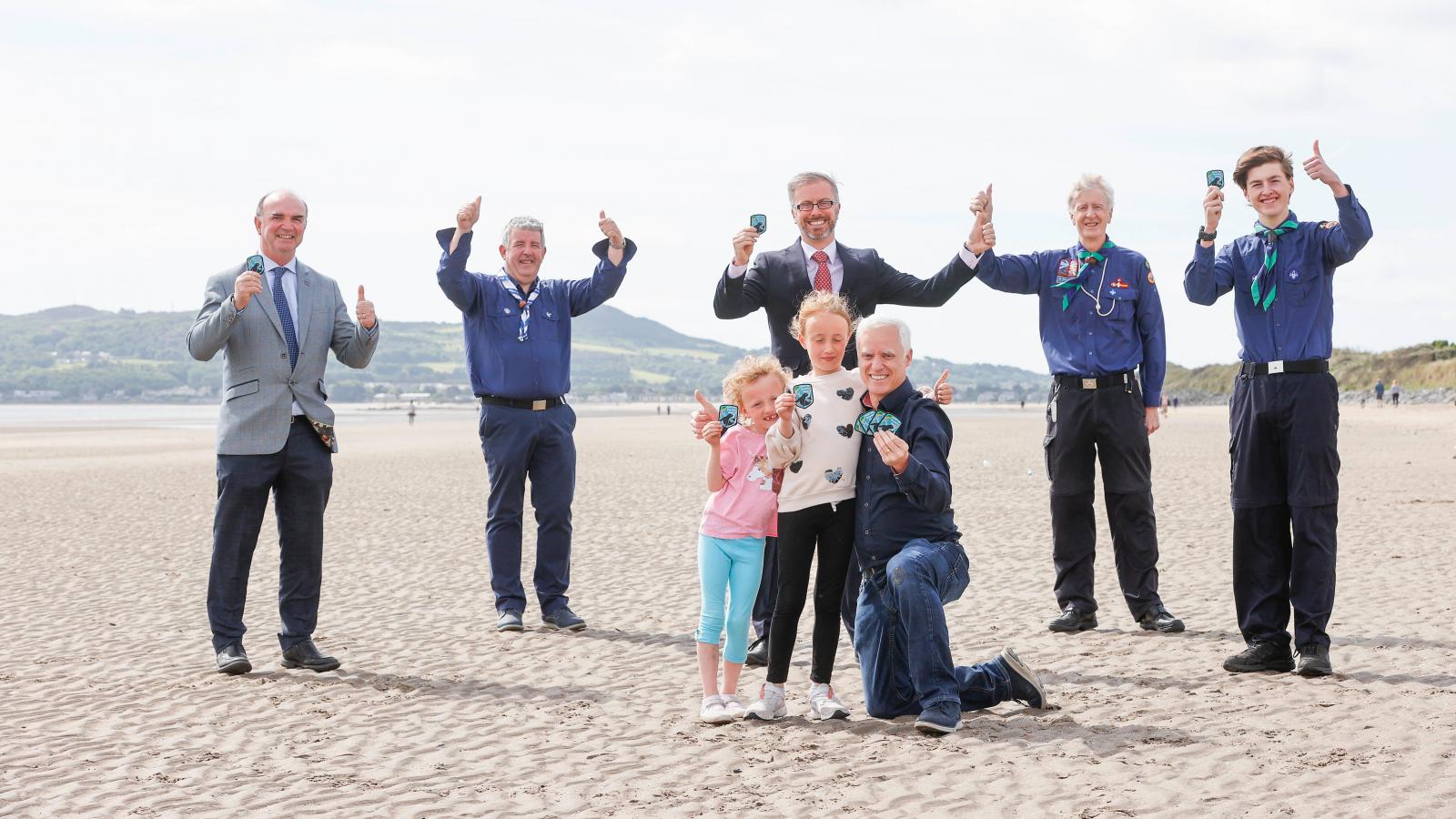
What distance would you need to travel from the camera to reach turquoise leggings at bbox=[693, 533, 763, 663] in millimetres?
5156

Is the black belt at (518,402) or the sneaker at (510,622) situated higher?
the black belt at (518,402)

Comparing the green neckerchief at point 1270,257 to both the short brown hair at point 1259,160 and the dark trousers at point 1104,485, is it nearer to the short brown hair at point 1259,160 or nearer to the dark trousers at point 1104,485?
the short brown hair at point 1259,160

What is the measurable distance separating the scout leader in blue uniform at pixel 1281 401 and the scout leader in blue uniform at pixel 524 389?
342 centimetres

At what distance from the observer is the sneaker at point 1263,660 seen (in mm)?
5852

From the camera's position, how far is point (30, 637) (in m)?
7.28

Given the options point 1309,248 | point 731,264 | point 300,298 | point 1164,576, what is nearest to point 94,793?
point 300,298

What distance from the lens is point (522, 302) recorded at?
7.32m

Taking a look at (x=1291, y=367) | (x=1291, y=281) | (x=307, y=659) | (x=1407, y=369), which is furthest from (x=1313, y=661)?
(x=1407, y=369)

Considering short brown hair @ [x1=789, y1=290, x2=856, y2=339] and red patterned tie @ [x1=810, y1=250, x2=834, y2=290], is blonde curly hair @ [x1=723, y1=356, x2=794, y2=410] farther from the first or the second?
red patterned tie @ [x1=810, y1=250, x2=834, y2=290]

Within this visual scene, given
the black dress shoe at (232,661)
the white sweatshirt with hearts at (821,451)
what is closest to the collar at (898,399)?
the white sweatshirt with hearts at (821,451)

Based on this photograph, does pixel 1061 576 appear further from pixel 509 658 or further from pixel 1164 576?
pixel 509 658

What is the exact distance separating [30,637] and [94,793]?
11.6ft

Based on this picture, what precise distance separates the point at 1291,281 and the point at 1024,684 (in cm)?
236

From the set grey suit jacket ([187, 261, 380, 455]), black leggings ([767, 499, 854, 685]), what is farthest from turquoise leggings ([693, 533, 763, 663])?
grey suit jacket ([187, 261, 380, 455])
